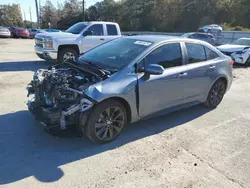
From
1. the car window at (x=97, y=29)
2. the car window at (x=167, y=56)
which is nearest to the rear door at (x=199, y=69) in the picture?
the car window at (x=167, y=56)

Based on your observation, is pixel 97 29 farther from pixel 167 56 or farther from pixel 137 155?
pixel 137 155

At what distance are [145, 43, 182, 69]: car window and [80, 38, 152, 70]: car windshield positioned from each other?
197 millimetres

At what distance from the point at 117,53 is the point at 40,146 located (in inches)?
83.1

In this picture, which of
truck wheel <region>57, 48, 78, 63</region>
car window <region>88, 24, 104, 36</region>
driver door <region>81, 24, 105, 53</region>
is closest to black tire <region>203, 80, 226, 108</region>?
truck wheel <region>57, 48, 78, 63</region>

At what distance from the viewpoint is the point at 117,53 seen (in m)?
4.78

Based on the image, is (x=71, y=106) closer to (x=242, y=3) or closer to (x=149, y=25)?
(x=242, y=3)

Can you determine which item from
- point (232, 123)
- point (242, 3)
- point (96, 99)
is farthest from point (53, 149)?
point (242, 3)

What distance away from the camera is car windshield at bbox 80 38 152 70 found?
14.5 ft

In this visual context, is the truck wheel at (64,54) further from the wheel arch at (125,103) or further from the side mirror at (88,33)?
the wheel arch at (125,103)

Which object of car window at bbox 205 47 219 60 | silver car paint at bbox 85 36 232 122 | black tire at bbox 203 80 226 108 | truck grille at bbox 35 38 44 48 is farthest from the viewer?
truck grille at bbox 35 38 44 48

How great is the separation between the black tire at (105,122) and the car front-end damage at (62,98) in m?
0.17

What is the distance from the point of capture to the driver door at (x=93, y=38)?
1092 cm

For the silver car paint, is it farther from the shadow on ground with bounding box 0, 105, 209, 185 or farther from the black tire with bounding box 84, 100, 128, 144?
the shadow on ground with bounding box 0, 105, 209, 185

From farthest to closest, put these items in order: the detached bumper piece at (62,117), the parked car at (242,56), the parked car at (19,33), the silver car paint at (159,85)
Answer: the parked car at (19,33) < the parked car at (242,56) < the silver car paint at (159,85) < the detached bumper piece at (62,117)
